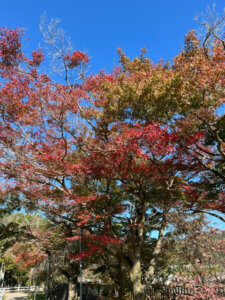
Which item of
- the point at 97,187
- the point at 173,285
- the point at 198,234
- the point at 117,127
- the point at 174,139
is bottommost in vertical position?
the point at 173,285

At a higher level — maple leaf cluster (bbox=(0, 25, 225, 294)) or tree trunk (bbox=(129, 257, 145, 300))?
maple leaf cluster (bbox=(0, 25, 225, 294))

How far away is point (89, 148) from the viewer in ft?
26.4

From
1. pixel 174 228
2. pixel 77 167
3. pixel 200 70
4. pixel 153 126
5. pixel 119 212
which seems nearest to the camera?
pixel 200 70

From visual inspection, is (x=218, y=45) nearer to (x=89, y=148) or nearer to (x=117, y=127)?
→ (x=117, y=127)

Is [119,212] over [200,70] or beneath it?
beneath

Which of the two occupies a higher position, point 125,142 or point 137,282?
point 125,142

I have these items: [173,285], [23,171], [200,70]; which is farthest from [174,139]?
[23,171]

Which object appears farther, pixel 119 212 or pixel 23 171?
pixel 119 212

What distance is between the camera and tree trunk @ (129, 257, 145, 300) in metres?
6.92

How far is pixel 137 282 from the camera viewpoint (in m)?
7.11

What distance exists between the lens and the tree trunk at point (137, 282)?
6.92 meters

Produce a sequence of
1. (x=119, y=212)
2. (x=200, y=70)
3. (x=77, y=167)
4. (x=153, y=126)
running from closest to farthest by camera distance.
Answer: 1. (x=200, y=70)
2. (x=153, y=126)
3. (x=77, y=167)
4. (x=119, y=212)

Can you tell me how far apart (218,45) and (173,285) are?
7.13 meters

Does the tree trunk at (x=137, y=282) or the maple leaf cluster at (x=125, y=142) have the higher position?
the maple leaf cluster at (x=125, y=142)
